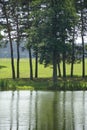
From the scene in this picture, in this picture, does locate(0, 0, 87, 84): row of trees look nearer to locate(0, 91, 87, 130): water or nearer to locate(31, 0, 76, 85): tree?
locate(31, 0, 76, 85): tree

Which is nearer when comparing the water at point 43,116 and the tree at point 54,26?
the water at point 43,116

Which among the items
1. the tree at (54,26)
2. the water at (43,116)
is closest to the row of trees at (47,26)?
the tree at (54,26)

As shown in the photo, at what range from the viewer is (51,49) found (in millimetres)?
73000

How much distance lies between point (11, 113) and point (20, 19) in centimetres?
5043

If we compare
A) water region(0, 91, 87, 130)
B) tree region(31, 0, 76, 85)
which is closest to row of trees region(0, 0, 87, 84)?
tree region(31, 0, 76, 85)

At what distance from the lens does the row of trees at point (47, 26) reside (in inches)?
2869

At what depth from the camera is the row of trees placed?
72.9 metres

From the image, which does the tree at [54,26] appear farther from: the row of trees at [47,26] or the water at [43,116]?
the water at [43,116]

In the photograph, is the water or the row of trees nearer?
the water

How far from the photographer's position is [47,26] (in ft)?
239

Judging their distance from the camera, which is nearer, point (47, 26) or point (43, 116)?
point (43, 116)

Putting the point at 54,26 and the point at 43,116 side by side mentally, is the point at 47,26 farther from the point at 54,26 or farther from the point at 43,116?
the point at 43,116

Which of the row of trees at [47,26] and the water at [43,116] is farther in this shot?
the row of trees at [47,26]

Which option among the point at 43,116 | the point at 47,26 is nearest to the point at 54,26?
the point at 47,26
